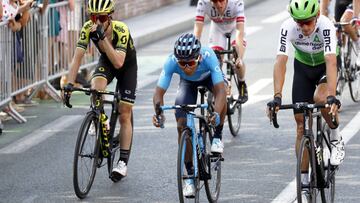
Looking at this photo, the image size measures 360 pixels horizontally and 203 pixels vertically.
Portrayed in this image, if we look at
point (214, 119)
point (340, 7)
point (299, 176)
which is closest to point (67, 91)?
point (214, 119)

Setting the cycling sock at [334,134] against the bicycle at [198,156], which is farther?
the cycling sock at [334,134]

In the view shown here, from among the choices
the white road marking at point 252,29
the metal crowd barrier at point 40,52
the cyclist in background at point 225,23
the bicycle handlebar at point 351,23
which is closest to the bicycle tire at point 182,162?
the cyclist in background at point 225,23

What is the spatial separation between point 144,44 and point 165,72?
12.7 meters

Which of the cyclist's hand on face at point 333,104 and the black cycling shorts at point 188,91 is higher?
the cyclist's hand on face at point 333,104

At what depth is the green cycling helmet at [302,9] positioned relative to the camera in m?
9.88

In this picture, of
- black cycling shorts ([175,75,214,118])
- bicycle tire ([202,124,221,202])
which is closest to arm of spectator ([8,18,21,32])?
black cycling shorts ([175,75,214,118])

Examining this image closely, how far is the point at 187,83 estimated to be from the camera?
11.2m

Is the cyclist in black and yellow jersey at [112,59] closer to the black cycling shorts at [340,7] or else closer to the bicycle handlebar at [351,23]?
the bicycle handlebar at [351,23]

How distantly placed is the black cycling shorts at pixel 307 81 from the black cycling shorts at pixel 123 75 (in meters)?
1.94

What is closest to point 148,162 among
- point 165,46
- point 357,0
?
point 357,0

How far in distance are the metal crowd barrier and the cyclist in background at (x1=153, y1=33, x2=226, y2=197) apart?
449 centimetres

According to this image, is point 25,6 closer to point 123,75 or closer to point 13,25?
point 13,25

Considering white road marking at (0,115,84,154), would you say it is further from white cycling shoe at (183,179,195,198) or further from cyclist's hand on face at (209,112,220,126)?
cyclist's hand on face at (209,112,220,126)

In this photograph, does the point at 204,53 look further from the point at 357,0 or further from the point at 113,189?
the point at 357,0
